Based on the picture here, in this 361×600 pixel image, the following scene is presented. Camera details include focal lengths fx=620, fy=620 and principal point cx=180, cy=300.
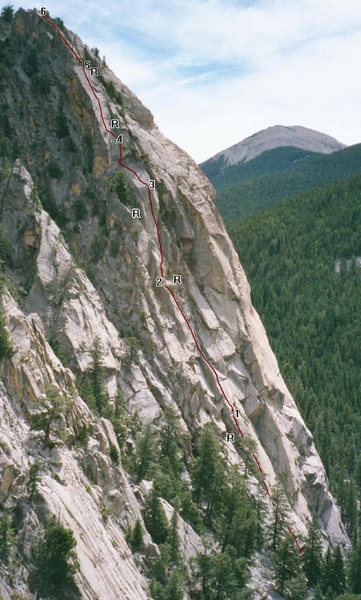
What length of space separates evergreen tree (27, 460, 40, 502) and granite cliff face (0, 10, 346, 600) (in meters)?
1.81

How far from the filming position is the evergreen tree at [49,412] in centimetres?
4003

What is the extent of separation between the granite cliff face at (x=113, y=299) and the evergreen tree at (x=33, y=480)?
181 cm

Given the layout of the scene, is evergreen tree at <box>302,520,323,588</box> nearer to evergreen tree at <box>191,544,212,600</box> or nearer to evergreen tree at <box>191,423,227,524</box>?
Answer: evergreen tree at <box>191,423,227,524</box>

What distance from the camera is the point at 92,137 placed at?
217ft

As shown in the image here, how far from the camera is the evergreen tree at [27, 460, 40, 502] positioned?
36.3m

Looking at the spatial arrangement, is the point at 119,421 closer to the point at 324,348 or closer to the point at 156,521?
the point at 156,521

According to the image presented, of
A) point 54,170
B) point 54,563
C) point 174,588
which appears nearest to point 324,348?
point 54,170

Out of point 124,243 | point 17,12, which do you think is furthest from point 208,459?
point 17,12

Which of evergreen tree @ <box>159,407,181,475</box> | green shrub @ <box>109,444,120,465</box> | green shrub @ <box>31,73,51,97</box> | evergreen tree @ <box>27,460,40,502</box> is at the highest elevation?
green shrub @ <box>31,73,51,97</box>

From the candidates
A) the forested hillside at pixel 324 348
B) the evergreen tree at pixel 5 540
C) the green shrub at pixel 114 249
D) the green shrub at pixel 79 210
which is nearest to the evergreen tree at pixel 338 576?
the forested hillside at pixel 324 348

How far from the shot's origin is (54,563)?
1341 inches

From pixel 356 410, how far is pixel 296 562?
3294 inches

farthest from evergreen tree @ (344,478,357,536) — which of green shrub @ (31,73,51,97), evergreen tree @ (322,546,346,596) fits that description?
green shrub @ (31,73,51,97)

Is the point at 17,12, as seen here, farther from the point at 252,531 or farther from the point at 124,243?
the point at 252,531
